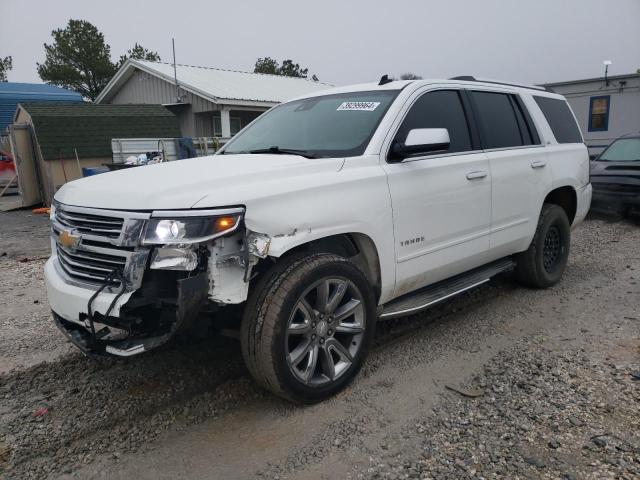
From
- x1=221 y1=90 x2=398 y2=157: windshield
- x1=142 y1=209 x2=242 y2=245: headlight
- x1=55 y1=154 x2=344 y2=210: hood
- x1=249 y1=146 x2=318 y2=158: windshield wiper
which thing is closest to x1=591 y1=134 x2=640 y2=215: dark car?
x1=221 y1=90 x2=398 y2=157: windshield

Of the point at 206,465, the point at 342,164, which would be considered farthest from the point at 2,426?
the point at 342,164

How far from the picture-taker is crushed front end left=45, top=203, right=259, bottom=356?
254cm

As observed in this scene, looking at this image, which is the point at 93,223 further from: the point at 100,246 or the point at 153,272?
the point at 153,272

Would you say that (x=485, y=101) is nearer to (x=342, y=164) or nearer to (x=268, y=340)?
(x=342, y=164)

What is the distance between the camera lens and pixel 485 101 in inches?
176

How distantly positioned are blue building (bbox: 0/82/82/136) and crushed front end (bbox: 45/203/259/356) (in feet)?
82.0

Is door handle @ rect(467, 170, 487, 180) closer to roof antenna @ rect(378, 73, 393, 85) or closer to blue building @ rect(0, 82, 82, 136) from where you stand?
roof antenna @ rect(378, 73, 393, 85)

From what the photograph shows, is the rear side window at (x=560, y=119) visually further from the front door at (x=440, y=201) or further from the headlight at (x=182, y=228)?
the headlight at (x=182, y=228)

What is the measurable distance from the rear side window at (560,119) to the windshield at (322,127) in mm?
2234

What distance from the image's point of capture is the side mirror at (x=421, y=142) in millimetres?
3318

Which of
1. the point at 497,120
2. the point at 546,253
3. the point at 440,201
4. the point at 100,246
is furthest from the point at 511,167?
the point at 100,246

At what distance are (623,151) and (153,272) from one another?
10057 mm

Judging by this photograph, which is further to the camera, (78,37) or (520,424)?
(78,37)

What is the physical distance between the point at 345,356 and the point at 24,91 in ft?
94.6
